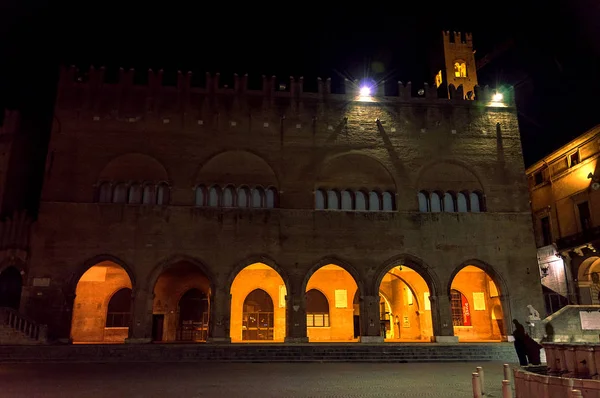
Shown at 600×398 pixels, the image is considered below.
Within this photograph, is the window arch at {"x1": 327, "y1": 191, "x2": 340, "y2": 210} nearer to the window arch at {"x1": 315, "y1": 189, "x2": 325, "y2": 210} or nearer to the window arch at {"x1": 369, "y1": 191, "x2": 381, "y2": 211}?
the window arch at {"x1": 315, "y1": 189, "x2": 325, "y2": 210}

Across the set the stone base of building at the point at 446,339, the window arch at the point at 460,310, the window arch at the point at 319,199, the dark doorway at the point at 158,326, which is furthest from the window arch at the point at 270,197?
the window arch at the point at 460,310

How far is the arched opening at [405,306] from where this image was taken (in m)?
25.9

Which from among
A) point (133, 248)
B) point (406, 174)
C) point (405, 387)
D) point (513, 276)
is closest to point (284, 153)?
point (406, 174)

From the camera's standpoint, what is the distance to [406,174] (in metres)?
24.8

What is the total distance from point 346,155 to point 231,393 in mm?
16272

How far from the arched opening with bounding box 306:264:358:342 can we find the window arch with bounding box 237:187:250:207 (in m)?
5.76

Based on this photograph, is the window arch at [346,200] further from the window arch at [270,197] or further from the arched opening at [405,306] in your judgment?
the arched opening at [405,306]

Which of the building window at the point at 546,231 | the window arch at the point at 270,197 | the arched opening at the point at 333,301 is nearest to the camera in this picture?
the window arch at the point at 270,197

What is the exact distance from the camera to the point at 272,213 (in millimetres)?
23484

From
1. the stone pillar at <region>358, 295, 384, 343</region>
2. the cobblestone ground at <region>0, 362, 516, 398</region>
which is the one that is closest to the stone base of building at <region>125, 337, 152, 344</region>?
the cobblestone ground at <region>0, 362, 516, 398</region>

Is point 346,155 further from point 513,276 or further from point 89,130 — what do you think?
point 89,130

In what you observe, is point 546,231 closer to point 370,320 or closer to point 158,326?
point 370,320

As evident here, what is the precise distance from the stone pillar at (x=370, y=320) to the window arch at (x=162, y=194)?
10466 mm

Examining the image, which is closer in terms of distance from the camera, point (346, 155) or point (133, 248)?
point (133, 248)
